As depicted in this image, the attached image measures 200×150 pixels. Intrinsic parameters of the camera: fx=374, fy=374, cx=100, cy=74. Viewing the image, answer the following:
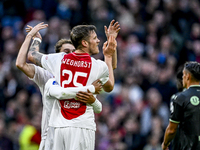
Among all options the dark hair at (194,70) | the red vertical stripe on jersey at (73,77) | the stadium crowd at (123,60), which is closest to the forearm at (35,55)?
the red vertical stripe on jersey at (73,77)

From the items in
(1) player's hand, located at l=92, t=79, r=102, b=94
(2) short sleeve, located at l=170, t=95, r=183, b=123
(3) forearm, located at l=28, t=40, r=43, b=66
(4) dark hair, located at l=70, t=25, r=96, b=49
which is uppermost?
(4) dark hair, located at l=70, t=25, r=96, b=49

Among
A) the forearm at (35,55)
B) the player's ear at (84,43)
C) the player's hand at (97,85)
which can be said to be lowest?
the player's hand at (97,85)

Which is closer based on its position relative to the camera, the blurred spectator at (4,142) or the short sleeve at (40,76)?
the short sleeve at (40,76)

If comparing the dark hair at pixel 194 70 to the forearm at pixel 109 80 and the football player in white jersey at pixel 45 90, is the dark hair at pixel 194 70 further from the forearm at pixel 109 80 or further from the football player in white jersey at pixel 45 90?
the football player in white jersey at pixel 45 90

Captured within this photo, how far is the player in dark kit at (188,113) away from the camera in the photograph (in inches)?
216

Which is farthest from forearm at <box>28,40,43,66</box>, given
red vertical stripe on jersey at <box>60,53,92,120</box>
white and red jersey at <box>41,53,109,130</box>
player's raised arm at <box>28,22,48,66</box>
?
red vertical stripe on jersey at <box>60,53,92,120</box>

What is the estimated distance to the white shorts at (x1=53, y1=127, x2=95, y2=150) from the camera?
4.48 metres

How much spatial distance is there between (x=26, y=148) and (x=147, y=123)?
3.42 m

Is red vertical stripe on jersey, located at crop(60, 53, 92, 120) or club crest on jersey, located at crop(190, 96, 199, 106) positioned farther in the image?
club crest on jersey, located at crop(190, 96, 199, 106)

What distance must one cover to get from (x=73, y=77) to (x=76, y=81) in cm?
6

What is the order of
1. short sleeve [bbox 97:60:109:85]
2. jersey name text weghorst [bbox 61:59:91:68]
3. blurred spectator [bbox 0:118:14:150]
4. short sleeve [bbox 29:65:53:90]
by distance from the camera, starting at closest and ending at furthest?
1. jersey name text weghorst [bbox 61:59:91:68]
2. short sleeve [bbox 97:60:109:85]
3. short sleeve [bbox 29:65:53:90]
4. blurred spectator [bbox 0:118:14:150]

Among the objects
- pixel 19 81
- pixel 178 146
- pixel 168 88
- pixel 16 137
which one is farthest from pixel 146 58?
pixel 178 146

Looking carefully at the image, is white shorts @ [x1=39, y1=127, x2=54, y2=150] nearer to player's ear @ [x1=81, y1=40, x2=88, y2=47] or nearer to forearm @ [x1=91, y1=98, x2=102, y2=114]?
forearm @ [x1=91, y1=98, x2=102, y2=114]

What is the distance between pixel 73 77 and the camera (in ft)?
15.0
